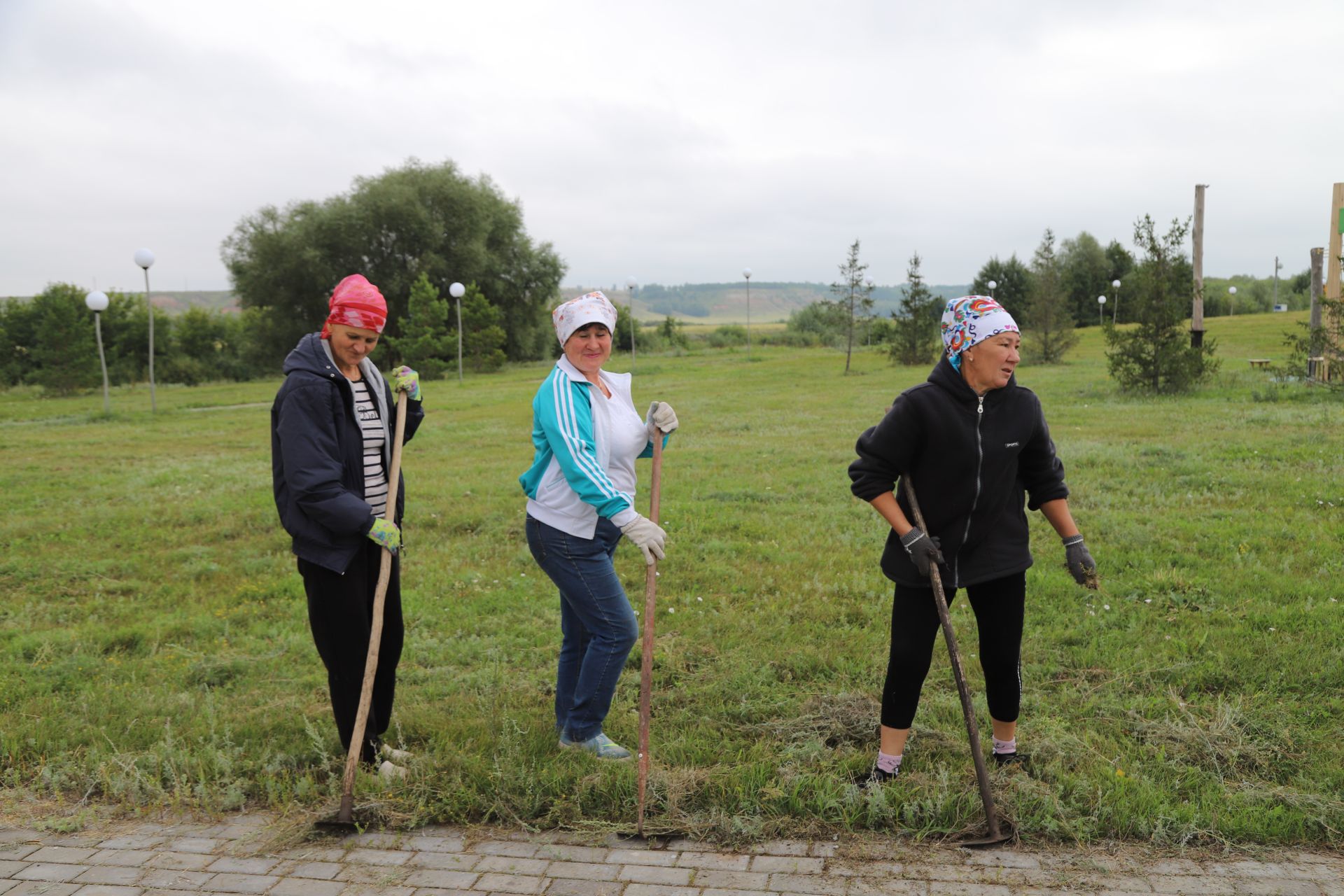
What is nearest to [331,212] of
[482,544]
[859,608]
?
[482,544]

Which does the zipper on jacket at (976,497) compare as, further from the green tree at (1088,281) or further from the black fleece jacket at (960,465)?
the green tree at (1088,281)

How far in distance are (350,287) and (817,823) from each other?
278 centimetres

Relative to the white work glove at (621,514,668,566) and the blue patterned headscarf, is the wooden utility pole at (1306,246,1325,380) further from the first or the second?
the white work glove at (621,514,668,566)

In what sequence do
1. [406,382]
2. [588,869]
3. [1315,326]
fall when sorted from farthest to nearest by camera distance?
[1315,326] → [406,382] → [588,869]

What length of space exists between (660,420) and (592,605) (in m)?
0.82

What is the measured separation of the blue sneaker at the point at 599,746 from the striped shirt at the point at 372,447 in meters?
1.29

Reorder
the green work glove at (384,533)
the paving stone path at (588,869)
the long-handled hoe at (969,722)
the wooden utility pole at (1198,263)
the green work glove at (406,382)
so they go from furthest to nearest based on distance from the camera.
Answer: the wooden utility pole at (1198,263) → the green work glove at (406,382) → the green work glove at (384,533) → the long-handled hoe at (969,722) → the paving stone path at (588,869)

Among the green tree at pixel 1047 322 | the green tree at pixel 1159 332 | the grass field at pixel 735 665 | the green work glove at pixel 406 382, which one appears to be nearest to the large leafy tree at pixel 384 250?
the green tree at pixel 1047 322

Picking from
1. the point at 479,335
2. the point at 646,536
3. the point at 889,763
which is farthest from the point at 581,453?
the point at 479,335

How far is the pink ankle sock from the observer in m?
3.71

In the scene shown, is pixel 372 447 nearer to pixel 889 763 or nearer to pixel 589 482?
pixel 589 482

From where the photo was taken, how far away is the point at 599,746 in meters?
4.02

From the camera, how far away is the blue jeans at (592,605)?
376 cm

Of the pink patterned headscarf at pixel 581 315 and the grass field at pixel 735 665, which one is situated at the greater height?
the pink patterned headscarf at pixel 581 315
